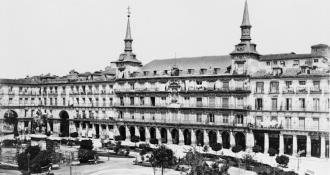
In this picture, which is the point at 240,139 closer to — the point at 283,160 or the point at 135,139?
the point at 283,160

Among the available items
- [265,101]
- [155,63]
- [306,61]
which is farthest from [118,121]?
[306,61]

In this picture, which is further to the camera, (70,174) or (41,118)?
(41,118)

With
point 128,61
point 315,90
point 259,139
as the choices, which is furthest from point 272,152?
point 128,61

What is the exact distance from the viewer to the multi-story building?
59344 millimetres

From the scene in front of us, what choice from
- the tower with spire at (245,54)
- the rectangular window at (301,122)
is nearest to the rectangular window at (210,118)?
the tower with spire at (245,54)

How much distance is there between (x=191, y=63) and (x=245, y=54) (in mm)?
13900

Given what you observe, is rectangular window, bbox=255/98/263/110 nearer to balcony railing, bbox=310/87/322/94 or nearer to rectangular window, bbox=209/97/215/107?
rectangular window, bbox=209/97/215/107

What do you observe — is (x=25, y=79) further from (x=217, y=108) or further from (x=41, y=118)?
(x=217, y=108)

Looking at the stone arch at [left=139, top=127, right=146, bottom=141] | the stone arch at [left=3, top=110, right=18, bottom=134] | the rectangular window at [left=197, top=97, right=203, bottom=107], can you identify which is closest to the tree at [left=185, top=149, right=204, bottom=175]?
the rectangular window at [left=197, top=97, right=203, bottom=107]

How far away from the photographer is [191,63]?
7575 cm

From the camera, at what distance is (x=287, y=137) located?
6050cm

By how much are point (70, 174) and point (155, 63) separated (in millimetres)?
39858

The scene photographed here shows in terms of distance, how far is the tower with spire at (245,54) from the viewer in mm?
63875

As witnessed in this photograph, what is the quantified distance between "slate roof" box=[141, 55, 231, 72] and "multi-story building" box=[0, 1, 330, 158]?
19 centimetres
